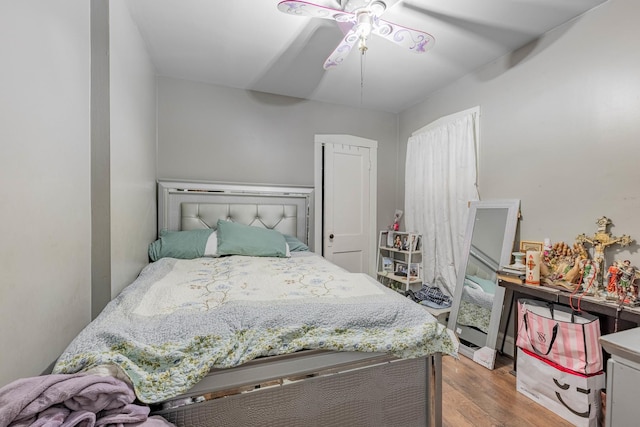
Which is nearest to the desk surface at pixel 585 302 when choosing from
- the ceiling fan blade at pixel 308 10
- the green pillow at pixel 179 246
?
the ceiling fan blade at pixel 308 10

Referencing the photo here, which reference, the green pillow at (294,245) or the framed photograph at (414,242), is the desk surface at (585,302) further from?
the green pillow at (294,245)

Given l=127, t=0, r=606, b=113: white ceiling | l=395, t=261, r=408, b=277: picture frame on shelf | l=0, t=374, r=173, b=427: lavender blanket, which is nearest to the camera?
l=0, t=374, r=173, b=427: lavender blanket

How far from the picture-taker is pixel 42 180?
95cm

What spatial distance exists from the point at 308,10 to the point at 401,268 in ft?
9.15

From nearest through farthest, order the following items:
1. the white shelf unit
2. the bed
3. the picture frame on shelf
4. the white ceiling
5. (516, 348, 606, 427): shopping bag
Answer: the bed < (516, 348, 606, 427): shopping bag < the white ceiling < the white shelf unit < the picture frame on shelf

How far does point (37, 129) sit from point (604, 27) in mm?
2969

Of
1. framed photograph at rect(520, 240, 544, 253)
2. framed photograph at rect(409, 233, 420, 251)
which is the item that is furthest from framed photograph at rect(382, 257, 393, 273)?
framed photograph at rect(520, 240, 544, 253)

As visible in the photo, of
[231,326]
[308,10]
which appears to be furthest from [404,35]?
[231,326]

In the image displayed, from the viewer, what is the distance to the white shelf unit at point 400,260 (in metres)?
3.13

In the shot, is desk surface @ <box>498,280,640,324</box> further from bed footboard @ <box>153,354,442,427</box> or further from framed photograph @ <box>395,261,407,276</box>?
framed photograph @ <box>395,261,407,276</box>

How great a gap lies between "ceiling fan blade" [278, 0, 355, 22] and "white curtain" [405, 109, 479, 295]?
1.68 meters

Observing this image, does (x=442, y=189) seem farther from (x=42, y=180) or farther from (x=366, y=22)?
(x=42, y=180)

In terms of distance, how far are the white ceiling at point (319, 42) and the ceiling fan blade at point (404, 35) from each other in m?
0.21

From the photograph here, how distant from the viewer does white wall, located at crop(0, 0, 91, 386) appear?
2.62 feet
